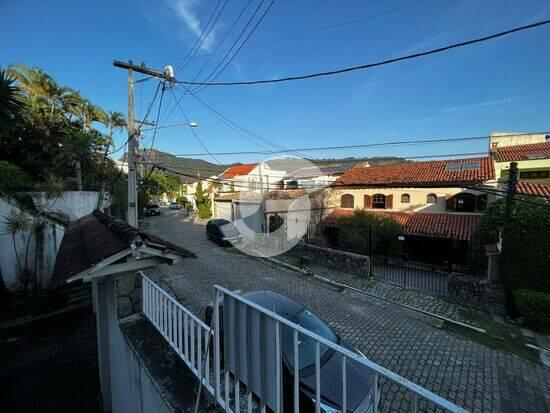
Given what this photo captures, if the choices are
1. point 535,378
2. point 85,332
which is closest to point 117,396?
point 85,332

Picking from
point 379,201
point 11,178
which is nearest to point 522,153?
point 379,201

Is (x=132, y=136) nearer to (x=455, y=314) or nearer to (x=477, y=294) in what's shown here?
(x=455, y=314)

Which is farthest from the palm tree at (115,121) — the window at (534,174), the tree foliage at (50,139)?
the window at (534,174)

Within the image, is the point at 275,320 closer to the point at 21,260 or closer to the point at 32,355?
the point at 32,355

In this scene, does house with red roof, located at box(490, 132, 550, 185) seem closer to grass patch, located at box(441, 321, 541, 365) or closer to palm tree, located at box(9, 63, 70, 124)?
grass patch, located at box(441, 321, 541, 365)

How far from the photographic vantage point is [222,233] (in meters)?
18.3

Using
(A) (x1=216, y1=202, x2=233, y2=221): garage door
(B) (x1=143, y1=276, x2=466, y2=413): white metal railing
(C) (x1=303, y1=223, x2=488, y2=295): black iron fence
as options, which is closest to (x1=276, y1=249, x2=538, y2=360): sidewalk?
(C) (x1=303, y1=223, x2=488, y2=295): black iron fence

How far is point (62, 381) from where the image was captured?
274 inches

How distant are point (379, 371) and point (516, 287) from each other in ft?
35.6

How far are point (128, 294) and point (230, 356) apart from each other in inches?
140

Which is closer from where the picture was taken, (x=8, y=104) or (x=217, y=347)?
(x=217, y=347)

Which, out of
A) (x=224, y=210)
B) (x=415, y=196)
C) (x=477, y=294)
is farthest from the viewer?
(x=224, y=210)

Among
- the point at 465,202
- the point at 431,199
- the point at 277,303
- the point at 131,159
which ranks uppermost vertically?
the point at 131,159

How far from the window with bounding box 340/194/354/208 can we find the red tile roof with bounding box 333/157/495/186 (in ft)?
4.09
